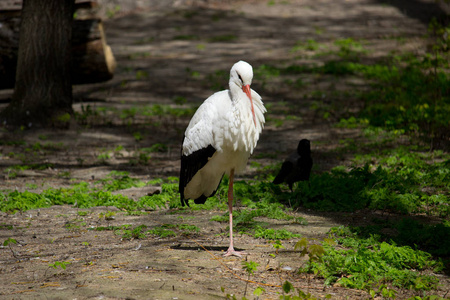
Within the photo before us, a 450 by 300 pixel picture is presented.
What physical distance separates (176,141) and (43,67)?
264 cm

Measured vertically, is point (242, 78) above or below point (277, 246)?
above

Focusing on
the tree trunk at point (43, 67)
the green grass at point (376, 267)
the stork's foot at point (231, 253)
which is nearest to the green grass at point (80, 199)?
the stork's foot at point (231, 253)

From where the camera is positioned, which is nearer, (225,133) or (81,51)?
(225,133)

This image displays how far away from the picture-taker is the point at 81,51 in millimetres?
11398

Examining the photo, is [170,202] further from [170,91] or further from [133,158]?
[170,91]

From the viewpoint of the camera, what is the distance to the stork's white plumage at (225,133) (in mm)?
4691

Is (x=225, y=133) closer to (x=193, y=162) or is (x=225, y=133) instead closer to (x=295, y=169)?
(x=193, y=162)

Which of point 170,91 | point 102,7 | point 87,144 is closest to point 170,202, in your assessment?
point 87,144

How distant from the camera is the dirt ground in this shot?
3998 millimetres

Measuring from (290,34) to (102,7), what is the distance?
8553 mm

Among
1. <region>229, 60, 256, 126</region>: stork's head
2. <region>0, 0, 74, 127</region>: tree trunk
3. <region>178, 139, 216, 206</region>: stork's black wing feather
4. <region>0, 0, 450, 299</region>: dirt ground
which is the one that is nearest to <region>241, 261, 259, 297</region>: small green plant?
<region>0, 0, 450, 299</region>: dirt ground

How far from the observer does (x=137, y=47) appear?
17.0 metres

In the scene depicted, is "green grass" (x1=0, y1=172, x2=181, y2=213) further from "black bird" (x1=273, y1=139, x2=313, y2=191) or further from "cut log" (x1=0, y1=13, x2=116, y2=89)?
"cut log" (x1=0, y1=13, x2=116, y2=89)

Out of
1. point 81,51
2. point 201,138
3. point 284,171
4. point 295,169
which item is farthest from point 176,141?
point 201,138
